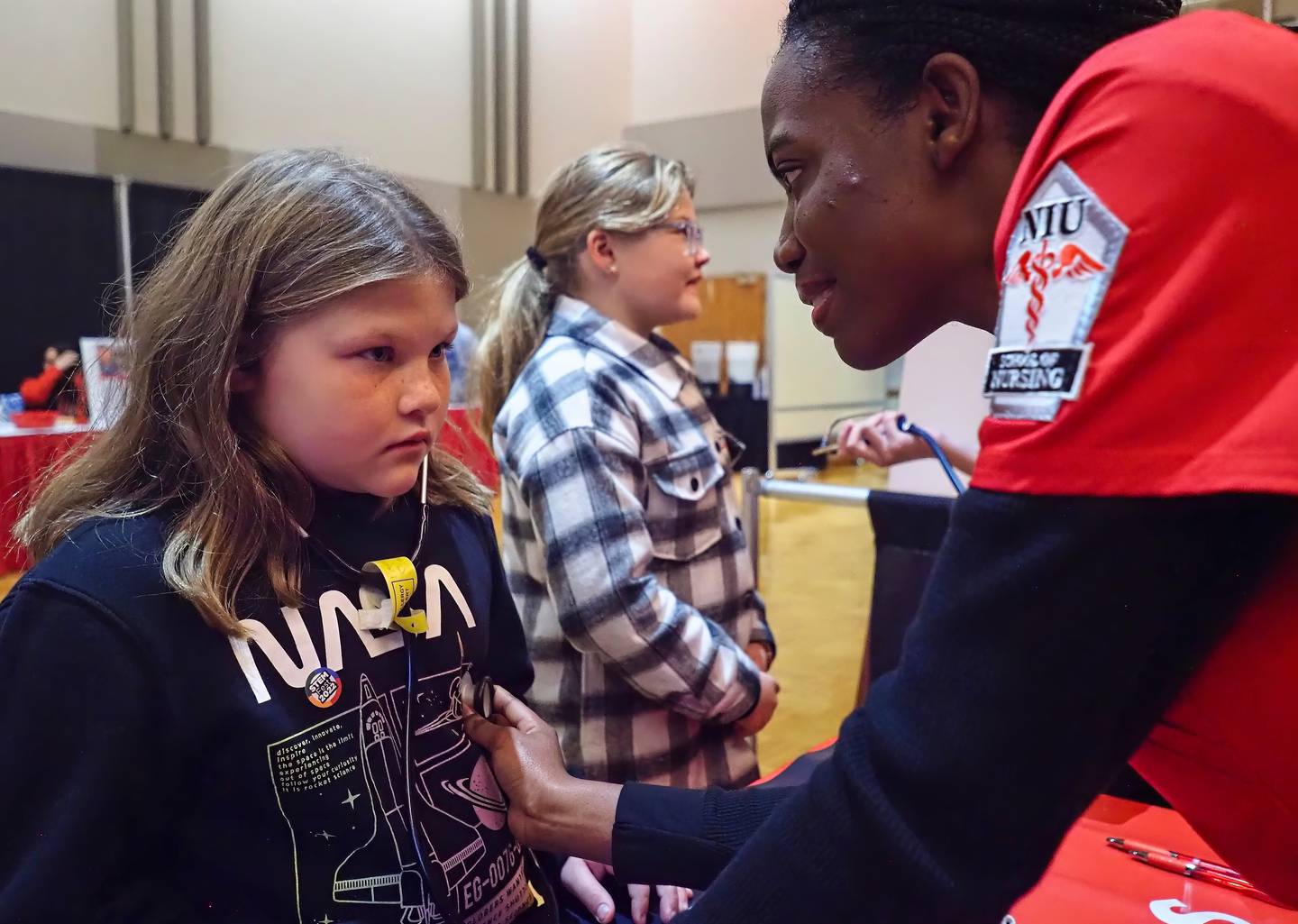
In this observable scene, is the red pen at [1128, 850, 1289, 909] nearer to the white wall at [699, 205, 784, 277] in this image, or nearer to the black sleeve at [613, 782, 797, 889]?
the black sleeve at [613, 782, 797, 889]

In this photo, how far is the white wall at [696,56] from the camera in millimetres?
9078

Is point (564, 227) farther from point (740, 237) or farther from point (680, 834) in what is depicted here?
point (740, 237)

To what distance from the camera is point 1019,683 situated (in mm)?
499

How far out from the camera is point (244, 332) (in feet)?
3.15

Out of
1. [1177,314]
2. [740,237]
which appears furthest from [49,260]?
[1177,314]

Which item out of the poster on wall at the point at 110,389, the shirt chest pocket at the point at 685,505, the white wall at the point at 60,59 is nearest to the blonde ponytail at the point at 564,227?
the shirt chest pocket at the point at 685,505

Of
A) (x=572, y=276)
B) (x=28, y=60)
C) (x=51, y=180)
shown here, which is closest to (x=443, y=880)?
(x=572, y=276)

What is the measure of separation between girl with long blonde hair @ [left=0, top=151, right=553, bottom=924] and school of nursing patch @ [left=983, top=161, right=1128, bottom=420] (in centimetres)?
61

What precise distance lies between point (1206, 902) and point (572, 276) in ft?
4.70

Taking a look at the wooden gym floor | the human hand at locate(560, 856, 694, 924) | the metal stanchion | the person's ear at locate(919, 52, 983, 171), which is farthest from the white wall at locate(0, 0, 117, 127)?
the person's ear at locate(919, 52, 983, 171)

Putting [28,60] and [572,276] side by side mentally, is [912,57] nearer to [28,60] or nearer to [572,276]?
[572,276]

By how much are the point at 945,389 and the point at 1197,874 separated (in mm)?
1725

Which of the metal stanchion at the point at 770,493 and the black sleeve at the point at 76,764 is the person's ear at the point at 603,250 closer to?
the metal stanchion at the point at 770,493

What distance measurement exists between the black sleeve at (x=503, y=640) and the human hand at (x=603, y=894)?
0.22 metres
